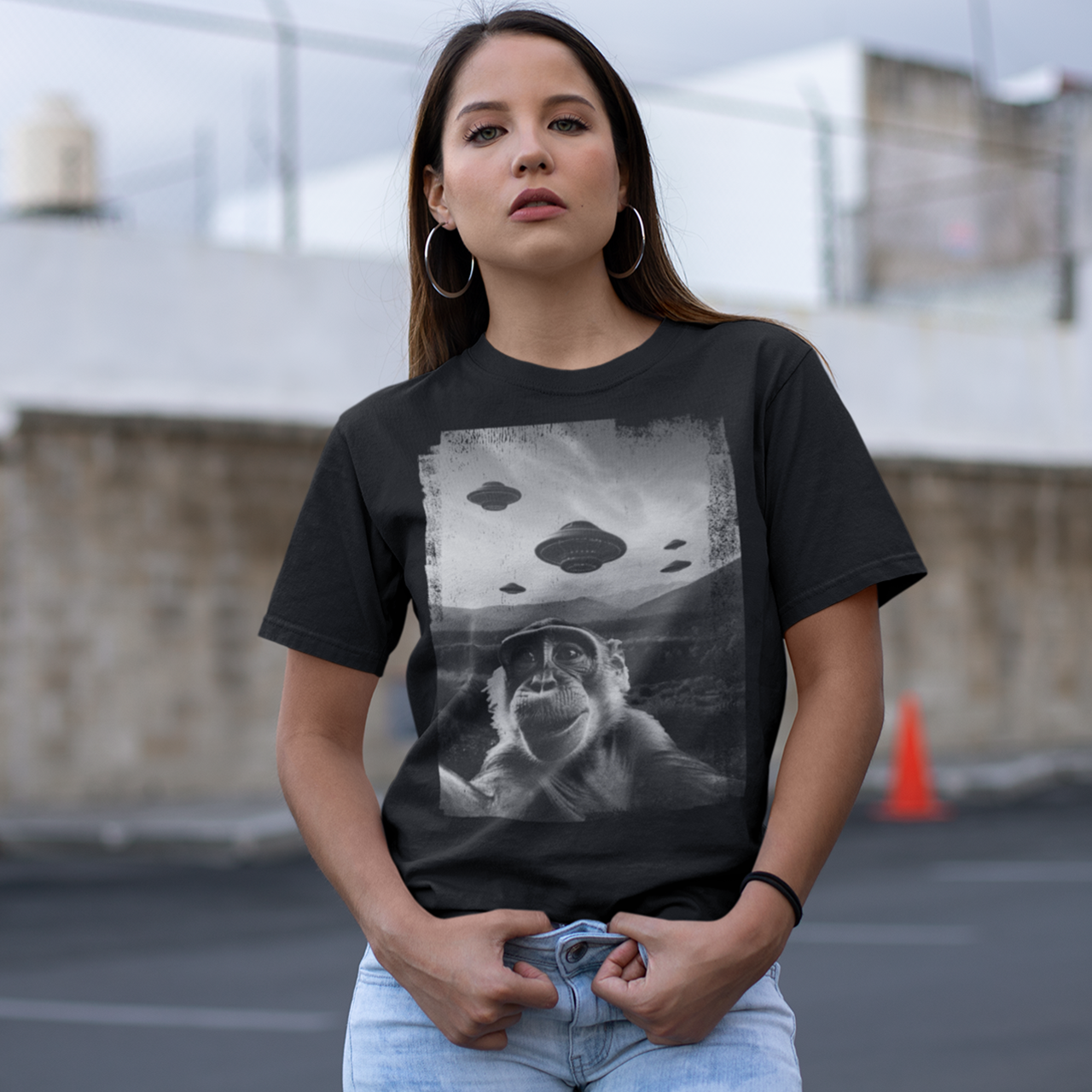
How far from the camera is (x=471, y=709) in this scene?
1867 mm

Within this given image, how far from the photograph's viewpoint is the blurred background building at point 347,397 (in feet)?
40.3

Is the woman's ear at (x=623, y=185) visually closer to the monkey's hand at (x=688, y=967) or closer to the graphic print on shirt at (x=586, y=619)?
the graphic print on shirt at (x=586, y=619)

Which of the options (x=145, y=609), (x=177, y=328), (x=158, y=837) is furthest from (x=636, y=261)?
(x=145, y=609)

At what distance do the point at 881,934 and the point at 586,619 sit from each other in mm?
6497

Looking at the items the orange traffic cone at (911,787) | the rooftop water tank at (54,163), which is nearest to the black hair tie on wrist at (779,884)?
the orange traffic cone at (911,787)

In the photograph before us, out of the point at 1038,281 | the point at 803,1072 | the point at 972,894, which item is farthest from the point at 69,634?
the point at 1038,281

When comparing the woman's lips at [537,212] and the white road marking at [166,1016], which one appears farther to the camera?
the white road marking at [166,1016]

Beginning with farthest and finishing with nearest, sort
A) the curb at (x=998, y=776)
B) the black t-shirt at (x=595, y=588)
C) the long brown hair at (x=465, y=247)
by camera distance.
Answer: the curb at (x=998, y=776)
the long brown hair at (x=465, y=247)
the black t-shirt at (x=595, y=588)

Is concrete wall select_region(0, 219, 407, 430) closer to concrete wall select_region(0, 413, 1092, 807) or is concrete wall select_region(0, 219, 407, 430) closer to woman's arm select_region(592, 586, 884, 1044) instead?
concrete wall select_region(0, 413, 1092, 807)

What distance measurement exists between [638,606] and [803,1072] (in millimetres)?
3879

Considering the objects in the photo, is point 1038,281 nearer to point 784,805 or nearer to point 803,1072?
point 803,1072

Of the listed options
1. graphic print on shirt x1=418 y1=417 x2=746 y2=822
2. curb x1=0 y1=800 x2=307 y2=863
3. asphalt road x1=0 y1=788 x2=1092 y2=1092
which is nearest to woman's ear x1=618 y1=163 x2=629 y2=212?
graphic print on shirt x1=418 y1=417 x2=746 y2=822

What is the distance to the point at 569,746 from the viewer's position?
1.82m

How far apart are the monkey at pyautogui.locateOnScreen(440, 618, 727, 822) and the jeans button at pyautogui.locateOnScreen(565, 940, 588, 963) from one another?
0.14 metres
